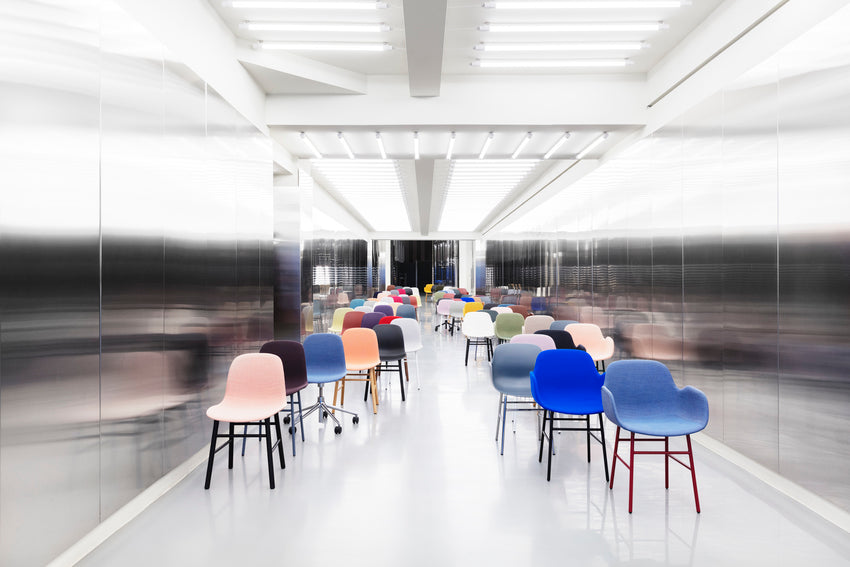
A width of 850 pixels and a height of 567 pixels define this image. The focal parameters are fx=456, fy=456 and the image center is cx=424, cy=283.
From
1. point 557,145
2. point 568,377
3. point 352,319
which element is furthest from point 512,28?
point 352,319

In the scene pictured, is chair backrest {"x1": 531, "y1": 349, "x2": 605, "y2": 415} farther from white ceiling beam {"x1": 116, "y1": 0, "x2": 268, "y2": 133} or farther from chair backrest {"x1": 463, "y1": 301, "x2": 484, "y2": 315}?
chair backrest {"x1": 463, "y1": 301, "x2": 484, "y2": 315}

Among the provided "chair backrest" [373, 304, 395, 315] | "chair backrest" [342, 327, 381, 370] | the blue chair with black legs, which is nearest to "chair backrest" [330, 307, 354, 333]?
"chair backrest" [373, 304, 395, 315]

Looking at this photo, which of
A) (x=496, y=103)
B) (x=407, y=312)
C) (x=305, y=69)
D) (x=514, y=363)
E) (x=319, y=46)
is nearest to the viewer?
(x=514, y=363)

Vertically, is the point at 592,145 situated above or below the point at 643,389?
above

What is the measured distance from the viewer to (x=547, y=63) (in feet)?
18.5

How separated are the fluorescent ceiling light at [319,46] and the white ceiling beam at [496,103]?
90 cm

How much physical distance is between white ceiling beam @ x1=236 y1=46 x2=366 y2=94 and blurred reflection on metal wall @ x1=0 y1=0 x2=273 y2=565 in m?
1.12

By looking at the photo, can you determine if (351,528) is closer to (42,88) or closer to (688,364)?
(42,88)

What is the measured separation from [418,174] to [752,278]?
7.05 m

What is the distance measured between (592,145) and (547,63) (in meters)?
2.01

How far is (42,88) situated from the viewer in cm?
241

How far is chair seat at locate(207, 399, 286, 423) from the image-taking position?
3438 millimetres

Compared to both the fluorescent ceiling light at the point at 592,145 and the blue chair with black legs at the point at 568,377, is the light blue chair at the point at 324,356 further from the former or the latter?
the fluorescent ceiling light at the point at 592,145

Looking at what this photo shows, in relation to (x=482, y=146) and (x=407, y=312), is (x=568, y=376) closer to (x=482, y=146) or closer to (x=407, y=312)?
(x=482, y=146)
